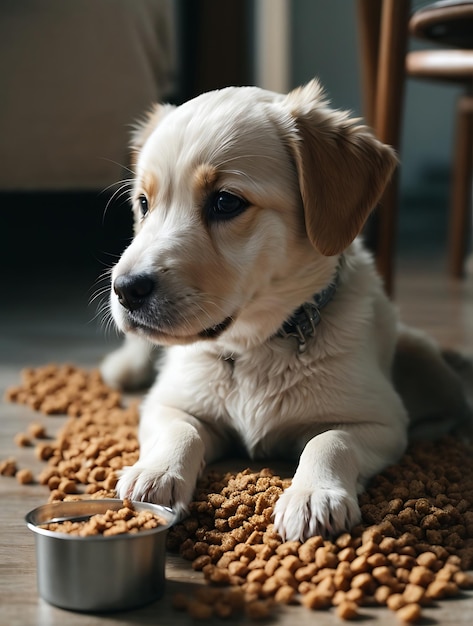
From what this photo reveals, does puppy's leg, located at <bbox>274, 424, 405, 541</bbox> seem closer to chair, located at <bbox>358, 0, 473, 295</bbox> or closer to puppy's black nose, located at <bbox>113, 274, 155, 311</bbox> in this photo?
puppy's black nose, located at <bbox>113, 274, 155, 311</bbox>

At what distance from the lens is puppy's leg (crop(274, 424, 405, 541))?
1538mm

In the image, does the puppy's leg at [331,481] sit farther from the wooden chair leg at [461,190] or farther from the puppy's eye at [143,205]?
the wooden chair leg at [461,190]

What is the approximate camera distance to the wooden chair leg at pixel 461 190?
4.94m

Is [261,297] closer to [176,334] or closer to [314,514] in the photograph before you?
[176,334]

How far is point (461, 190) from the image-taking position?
5.01 m

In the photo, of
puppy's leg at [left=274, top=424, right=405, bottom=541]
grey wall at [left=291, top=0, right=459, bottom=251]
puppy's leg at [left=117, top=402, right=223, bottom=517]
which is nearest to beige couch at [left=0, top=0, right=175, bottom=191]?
puppy's leg at [left=117, top=402, right=223, bottom=517]

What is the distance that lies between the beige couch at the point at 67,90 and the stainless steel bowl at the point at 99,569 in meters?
2.48

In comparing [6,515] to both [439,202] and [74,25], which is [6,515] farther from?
[439,202]

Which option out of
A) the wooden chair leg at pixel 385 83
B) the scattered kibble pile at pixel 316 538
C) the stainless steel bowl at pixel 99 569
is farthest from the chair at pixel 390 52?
the stainless steel bowl at pixel 99 569

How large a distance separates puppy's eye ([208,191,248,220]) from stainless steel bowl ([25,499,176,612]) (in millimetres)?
684

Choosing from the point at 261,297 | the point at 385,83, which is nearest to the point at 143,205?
the point at 261,297

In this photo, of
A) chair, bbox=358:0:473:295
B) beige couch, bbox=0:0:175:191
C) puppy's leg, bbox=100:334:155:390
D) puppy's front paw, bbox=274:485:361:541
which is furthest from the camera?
beige couch, bbox=0:0:175:191

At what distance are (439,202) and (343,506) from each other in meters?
5.89

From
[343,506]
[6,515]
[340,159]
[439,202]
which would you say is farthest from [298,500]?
[439,202]
